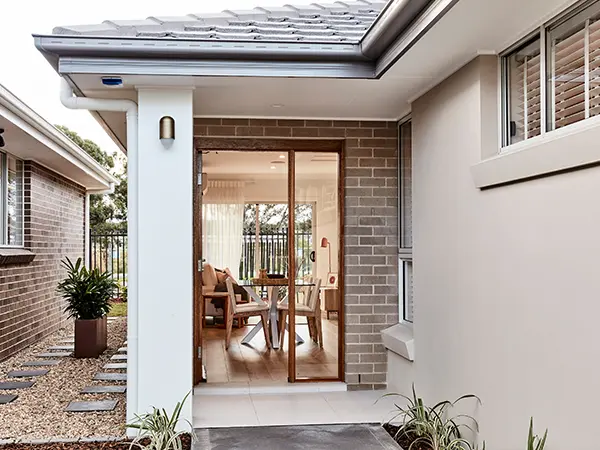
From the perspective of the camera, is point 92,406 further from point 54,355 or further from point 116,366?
point 54,355

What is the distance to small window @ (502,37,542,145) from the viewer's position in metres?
4.25

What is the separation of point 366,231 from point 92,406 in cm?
303

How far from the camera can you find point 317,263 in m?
7.18

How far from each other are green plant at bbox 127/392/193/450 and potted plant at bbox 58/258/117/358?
4.23 metres

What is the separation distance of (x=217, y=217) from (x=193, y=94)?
3.63 m

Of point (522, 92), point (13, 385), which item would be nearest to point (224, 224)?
point (13, 385)

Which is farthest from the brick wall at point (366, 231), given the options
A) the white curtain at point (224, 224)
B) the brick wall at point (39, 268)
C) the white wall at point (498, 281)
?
the brick wall at point (39, 268)

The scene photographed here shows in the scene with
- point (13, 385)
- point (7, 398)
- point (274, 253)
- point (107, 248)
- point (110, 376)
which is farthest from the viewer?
point (107, 248)

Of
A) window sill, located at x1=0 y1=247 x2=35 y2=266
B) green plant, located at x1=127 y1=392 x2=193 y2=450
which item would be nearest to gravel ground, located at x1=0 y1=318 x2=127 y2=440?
green plant, located at x1=127 y1=392 x2=193 y2=450

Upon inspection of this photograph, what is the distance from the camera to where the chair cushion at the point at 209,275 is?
9413mm

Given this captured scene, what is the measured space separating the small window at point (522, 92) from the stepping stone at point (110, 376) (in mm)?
5143

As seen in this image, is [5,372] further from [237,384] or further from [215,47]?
[215,47]

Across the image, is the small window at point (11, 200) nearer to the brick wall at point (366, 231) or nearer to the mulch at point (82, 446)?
the brick wall at point (366, 231)

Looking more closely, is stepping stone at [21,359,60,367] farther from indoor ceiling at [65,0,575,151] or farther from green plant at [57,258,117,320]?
indoor ceiling at [65,0,575,151]
